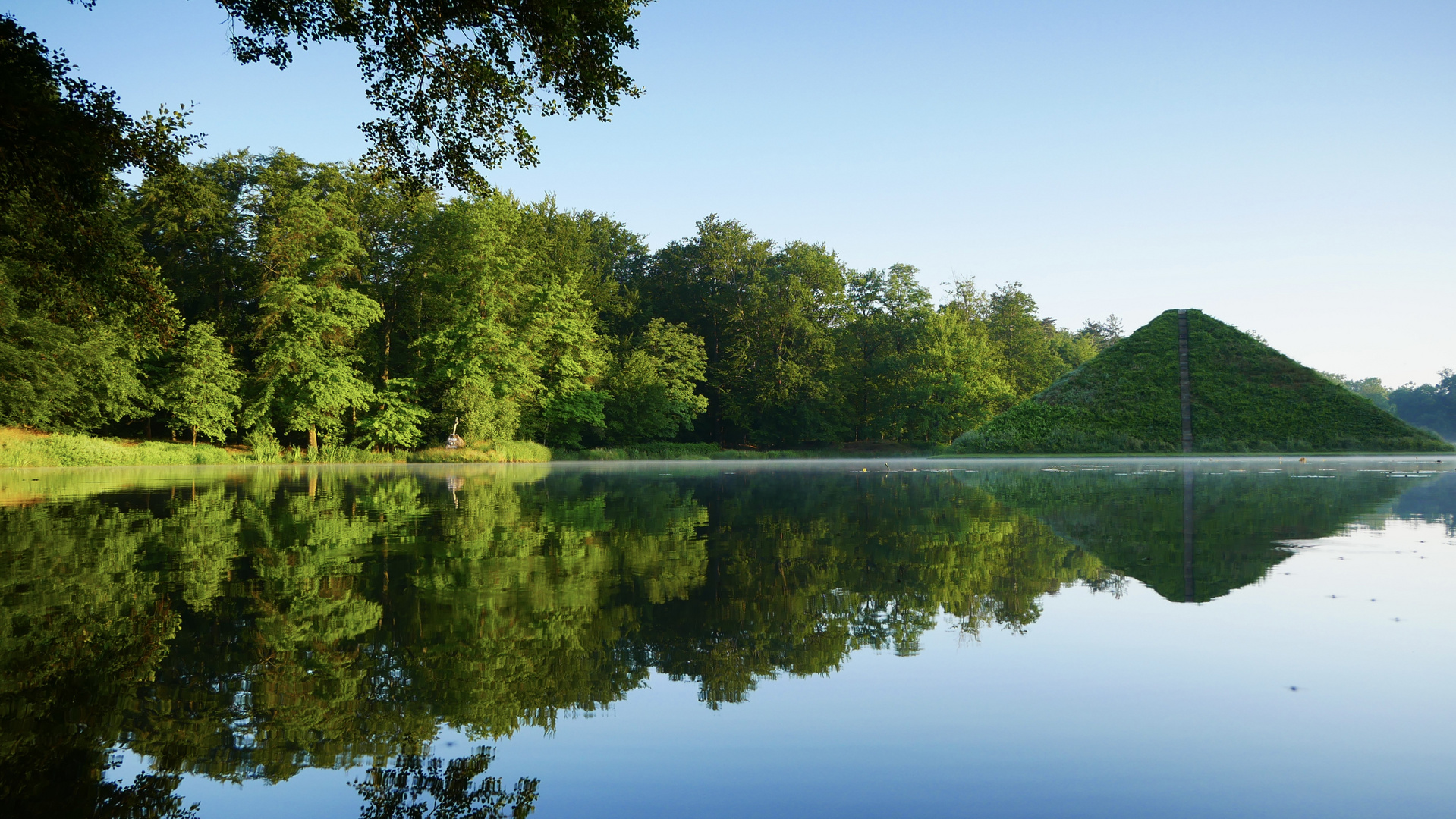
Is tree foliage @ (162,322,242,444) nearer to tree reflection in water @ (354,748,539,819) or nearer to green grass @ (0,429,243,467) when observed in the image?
green grass @ (0,429,243,467)

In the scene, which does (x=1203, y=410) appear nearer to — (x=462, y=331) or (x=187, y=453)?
(x=462, y=331)

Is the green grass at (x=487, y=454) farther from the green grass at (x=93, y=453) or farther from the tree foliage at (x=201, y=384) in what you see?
the tree foliage at (x=201, y=384)

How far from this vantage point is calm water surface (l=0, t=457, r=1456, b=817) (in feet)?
8.27

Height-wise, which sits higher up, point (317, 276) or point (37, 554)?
point (317, 276)

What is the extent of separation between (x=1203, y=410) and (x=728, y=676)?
47.0 metres

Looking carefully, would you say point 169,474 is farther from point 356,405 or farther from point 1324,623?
point 1324,623

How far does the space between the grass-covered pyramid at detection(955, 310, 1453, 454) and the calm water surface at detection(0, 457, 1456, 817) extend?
37.8 meters

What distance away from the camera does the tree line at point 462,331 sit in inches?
1294

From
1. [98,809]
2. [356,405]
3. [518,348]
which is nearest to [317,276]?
[356,405]

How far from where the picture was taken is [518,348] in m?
43.5

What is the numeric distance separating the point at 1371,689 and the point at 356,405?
41.4 metres

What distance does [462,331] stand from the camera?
137ft

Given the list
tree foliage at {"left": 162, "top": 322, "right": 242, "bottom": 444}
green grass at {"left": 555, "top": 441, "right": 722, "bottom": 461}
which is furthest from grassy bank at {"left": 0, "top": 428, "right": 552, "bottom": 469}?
green grass at {"left": 555, "top": 441, "right": 722, "bottom": 461}

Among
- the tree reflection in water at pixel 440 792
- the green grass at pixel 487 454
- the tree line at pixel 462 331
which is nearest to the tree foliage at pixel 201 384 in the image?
the tree line at pixel 462 331
